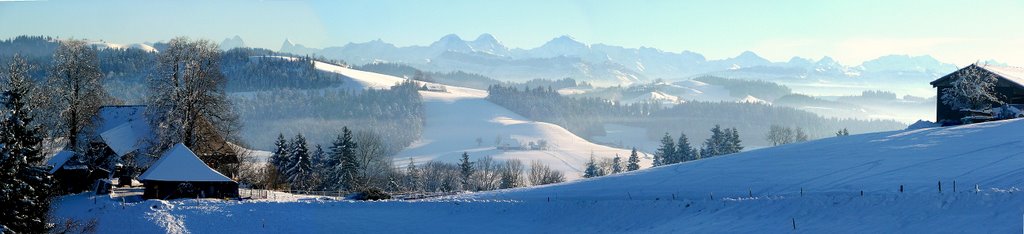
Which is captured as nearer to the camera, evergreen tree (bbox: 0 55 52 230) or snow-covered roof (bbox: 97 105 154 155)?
evergreen tree (bbox: 0 55 52 230)

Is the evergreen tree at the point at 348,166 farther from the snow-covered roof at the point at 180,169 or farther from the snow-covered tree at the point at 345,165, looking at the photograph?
the snow-covered roof at the point at 180,169

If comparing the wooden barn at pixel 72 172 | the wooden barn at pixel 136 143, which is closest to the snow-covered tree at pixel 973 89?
the wooden barn at pixel 136 143

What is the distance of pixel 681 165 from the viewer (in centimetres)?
4778

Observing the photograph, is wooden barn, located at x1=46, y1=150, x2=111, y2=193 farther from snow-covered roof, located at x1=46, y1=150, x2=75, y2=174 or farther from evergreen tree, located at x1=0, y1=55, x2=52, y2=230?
evergreen tree, located at x1=0, y1=55, x2=52, y2=230

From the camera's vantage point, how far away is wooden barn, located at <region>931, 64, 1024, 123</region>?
53.9 metres

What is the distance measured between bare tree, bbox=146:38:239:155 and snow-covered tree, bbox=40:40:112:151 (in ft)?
16.9

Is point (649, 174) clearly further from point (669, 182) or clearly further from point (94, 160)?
point (94, 160)

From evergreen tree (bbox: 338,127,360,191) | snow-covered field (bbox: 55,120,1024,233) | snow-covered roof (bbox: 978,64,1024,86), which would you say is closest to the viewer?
snow-covered field (bbox: 55,120,1024,233)

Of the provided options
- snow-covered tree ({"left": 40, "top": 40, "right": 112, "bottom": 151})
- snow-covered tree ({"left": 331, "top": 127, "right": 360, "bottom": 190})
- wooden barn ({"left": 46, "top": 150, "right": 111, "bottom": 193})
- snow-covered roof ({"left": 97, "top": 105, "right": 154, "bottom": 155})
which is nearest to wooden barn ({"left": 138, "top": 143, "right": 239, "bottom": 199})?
wooden barn ({"left": 46, "top": 150, "right": 111, "bottom": 193})

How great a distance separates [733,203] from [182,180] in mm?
28405

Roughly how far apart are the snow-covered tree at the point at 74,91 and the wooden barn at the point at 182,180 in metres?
10.5

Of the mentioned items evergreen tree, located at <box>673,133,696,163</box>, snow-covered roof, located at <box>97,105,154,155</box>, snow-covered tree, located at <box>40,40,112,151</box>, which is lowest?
evergreen tree, located at <box>673,133,696,163</box>

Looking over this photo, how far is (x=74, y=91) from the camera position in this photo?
51406 millimetres

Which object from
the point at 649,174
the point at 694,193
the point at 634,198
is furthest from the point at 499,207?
the point at 649,174
